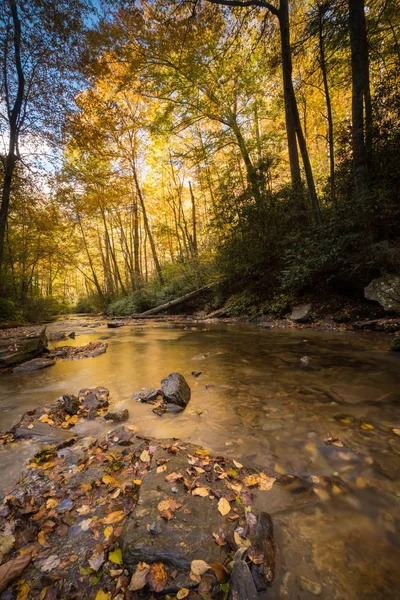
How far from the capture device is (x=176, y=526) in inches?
57.9

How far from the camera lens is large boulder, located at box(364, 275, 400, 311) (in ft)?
21.5

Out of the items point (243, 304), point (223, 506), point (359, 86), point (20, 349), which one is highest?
point (359, 86)

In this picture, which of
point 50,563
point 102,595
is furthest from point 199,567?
point 50,563

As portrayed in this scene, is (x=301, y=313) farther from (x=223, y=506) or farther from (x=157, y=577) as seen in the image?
(x=157, y=577)

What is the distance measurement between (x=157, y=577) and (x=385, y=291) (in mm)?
7720

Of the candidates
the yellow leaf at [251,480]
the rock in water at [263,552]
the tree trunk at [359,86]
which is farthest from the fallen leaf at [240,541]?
the tree trunk at [359,86]

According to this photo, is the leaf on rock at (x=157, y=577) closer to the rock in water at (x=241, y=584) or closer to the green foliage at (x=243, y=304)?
the rock in water at (x=241, y=584)

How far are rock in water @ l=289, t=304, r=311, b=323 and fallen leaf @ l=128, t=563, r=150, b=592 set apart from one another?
8243 mm

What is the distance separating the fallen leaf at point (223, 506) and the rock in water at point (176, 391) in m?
1.71

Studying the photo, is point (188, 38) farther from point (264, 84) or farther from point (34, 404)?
point (34, 404)

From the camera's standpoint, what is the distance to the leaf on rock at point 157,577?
119 centimetres

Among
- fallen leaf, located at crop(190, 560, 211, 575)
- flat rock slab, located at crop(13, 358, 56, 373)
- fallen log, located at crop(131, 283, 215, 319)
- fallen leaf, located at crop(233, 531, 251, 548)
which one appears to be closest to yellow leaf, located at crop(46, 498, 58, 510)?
fallen leaf, located at crop(190, 560, 211, 575)

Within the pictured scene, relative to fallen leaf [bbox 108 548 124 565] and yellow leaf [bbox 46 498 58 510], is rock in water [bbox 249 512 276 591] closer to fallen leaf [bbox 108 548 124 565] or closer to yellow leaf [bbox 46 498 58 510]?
fallen leaf [bbox 108 548 124 565]

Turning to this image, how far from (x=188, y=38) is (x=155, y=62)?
1.72 meters
